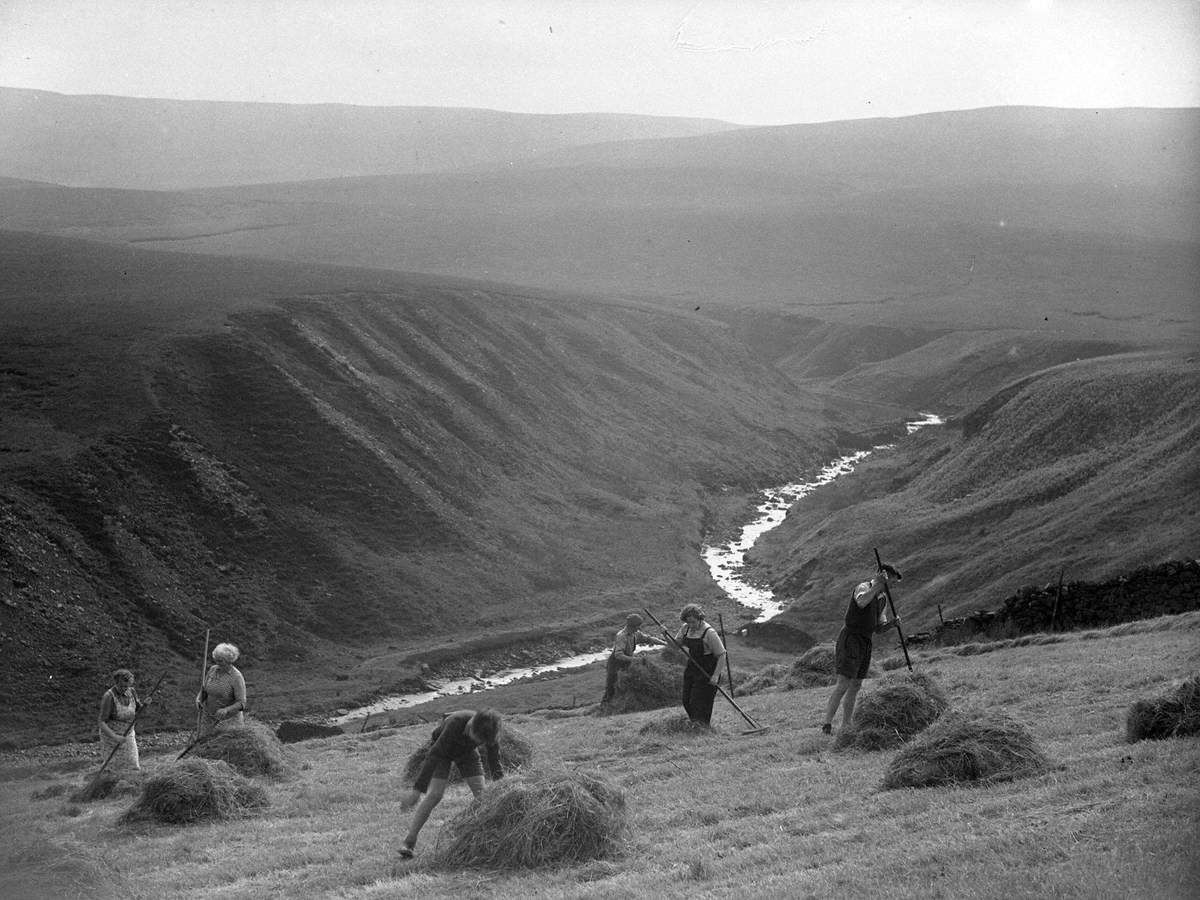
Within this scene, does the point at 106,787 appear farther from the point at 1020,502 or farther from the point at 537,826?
the point at 1020,502

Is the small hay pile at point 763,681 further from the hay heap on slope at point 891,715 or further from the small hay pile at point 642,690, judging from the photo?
the hay heap on slope at point 891,715

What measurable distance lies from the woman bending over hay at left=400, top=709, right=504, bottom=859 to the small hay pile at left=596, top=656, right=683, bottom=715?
37.1 feet

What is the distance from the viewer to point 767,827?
42.1 ft

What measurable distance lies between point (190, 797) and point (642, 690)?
34.3 ft

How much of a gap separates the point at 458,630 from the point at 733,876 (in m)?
33.8

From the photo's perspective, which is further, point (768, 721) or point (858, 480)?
point (858, 480)

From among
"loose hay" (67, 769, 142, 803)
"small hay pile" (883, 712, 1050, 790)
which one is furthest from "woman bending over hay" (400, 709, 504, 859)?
"loose hay" (67, 769, 142, 803)

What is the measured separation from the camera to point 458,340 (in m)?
74.7

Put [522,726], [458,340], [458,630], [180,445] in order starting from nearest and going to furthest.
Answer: [522,726]
[458,630]
[180,445]
[458,340]

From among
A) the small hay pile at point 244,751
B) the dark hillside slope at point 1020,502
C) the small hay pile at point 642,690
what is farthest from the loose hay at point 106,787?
the dark hillside slope at point 1020,502

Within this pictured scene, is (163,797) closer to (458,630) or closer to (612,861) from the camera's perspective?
(612,861)

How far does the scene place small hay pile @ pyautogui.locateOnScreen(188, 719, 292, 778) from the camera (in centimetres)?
1944

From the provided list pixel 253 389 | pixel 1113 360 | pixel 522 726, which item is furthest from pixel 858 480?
pixel 522 726

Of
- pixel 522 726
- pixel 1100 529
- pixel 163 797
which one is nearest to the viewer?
pixel 163 797
